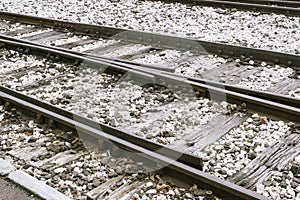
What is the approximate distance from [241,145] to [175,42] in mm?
3660

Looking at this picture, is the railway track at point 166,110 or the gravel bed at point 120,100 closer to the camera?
the railway track at point 166,110

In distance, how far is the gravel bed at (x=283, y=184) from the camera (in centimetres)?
404

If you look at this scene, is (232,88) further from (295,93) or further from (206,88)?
(295,93)

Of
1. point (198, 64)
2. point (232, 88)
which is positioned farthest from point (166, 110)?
point (198, 64)

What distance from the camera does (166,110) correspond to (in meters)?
5.77

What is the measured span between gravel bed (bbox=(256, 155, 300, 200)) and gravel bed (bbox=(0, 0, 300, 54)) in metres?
3.67

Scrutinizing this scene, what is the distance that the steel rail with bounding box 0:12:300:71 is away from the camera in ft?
23.0

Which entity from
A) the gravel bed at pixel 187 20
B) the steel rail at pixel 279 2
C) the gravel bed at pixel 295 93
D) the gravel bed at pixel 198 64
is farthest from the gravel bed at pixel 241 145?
the steel rail at pixel 279 2

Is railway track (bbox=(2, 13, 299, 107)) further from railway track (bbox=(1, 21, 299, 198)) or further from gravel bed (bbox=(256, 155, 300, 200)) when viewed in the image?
gravel bed (bbox=(256, 155, 300, 200))

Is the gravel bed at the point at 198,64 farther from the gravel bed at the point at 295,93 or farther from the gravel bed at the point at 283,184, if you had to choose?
the gravel bed at the point at 283,184

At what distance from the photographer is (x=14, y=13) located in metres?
11.2

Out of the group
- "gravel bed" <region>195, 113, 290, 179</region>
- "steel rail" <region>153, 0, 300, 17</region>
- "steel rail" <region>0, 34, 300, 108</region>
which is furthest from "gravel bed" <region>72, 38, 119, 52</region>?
A: "gravel bed" <region>195, 113, 290, 179</region>

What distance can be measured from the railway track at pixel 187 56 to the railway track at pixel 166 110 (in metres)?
0.31

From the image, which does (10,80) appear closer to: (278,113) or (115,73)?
(115,73)
